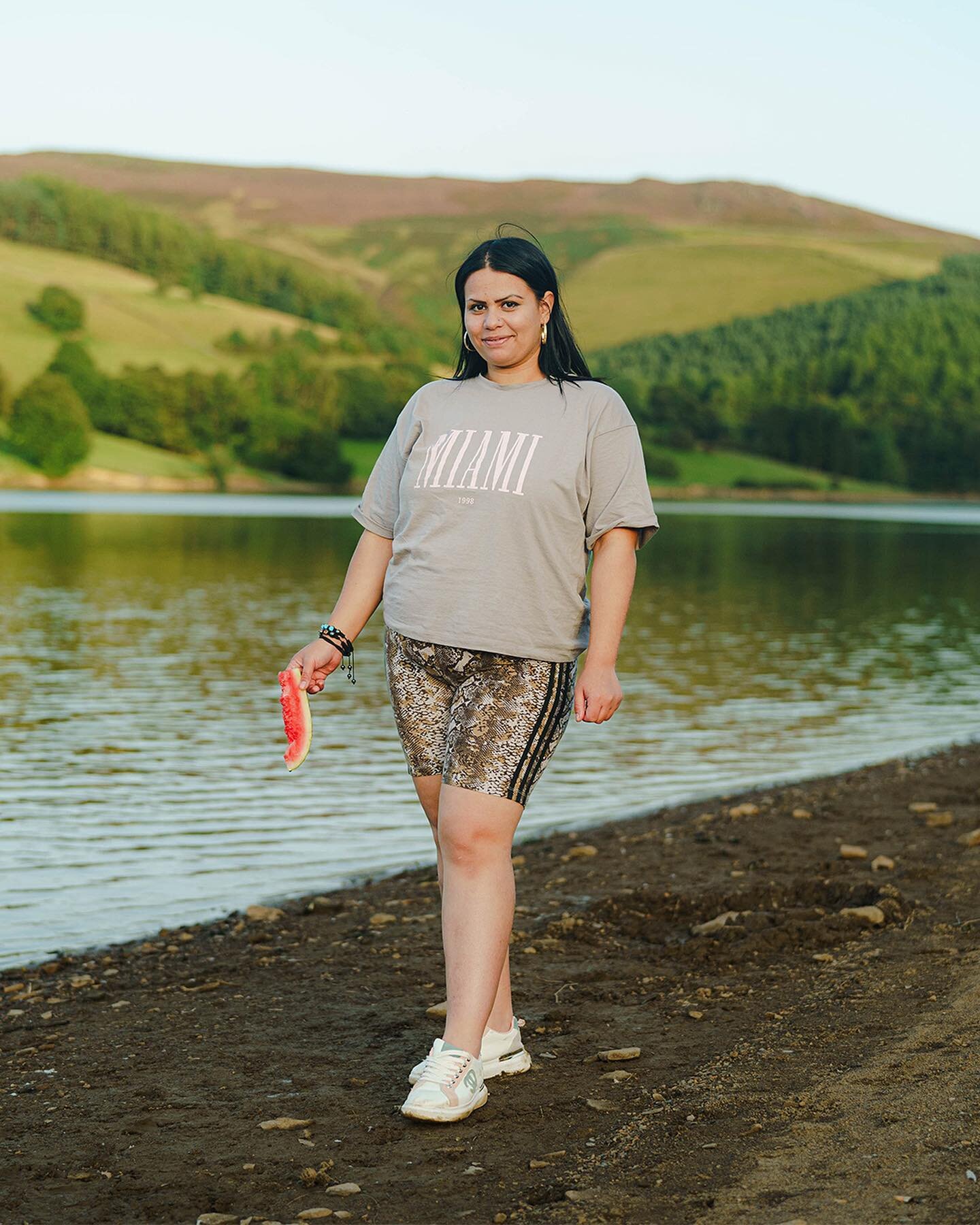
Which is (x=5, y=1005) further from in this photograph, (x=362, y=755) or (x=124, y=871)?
(x=362, y=755)

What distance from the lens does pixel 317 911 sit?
7.81 meters

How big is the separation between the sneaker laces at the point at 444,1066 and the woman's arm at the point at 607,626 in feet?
3.46

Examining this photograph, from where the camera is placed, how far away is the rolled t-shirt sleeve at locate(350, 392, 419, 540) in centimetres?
455

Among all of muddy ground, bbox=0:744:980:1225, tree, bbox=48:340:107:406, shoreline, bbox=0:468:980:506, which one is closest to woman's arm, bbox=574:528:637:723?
muddy ground, bbox=0:744:980:1225

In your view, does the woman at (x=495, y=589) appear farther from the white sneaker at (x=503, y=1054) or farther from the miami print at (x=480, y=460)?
the white sneaker at (x=503, y=1054)

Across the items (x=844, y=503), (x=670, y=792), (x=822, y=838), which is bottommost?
(x=844, y=503)

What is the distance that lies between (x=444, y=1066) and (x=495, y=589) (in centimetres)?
140

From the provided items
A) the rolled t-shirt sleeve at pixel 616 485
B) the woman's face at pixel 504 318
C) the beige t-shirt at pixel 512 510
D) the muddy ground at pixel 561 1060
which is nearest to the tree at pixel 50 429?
the muddy ground at pixel 561 1060

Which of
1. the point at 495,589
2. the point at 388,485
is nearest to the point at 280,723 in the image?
the point at 388,485

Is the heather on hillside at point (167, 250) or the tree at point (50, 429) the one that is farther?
the heather on hillside at point (167, 250)

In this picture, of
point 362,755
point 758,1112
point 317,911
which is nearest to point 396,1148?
point 758,1112

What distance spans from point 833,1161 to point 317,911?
4.45m

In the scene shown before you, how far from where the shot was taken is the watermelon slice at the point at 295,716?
4559 millimetres

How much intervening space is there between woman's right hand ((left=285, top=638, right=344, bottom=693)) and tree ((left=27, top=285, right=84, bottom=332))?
140753 mm
